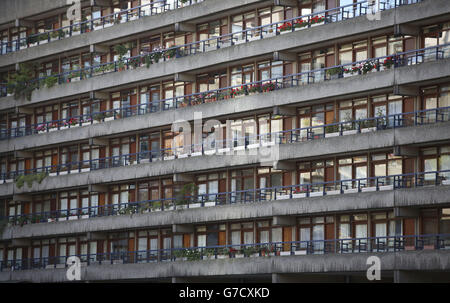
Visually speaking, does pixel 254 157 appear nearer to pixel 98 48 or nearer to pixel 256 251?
pixel 256 251

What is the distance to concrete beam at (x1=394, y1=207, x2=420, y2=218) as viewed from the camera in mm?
53875

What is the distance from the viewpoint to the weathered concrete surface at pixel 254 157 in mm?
53906

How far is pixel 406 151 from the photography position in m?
54.6

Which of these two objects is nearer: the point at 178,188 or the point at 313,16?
the point at 313,16

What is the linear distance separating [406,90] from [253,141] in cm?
1076

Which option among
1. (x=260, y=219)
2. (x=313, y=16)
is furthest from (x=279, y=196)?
(x=313, y=16)

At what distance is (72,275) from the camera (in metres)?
69.4

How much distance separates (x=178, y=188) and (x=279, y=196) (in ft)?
28.5

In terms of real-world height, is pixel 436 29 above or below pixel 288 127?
above

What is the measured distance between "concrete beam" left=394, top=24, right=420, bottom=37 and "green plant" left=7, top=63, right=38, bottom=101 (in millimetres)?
29483

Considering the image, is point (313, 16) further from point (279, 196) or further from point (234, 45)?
point (279, 196)

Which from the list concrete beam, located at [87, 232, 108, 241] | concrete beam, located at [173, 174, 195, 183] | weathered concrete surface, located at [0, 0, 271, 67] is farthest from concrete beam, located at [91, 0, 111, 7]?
concrete beam, located at [87, 232, 108, 241]

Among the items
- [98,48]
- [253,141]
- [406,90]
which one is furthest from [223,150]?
[98,48]

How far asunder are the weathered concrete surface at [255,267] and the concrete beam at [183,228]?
79.8 inches
